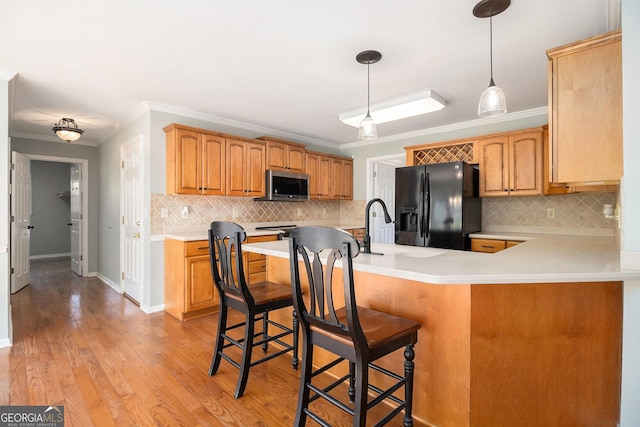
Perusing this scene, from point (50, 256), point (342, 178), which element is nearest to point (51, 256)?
point (50, 256)

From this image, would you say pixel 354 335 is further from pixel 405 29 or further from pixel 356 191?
pixel 356 191

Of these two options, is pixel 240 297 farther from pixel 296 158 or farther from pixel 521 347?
pixel 296 158

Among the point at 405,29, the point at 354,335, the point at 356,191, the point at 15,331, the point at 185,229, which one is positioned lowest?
the point at 15,331

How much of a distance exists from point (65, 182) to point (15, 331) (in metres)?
5.66

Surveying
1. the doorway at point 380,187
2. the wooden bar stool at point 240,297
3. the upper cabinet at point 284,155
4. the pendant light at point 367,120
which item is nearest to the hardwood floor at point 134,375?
the wooden bar stool at point 240,297

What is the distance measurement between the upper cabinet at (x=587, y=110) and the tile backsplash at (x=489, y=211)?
2.32m

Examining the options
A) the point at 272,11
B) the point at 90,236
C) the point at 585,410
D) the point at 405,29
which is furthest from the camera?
the point at 90,236

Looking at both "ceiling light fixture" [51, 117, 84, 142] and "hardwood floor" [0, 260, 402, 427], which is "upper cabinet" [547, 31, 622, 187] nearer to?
"hardwood floor" [0, 260, 402, 427]

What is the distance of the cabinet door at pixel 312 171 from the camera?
16.0 ft

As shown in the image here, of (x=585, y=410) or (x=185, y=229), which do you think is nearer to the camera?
(x=585, y=410)

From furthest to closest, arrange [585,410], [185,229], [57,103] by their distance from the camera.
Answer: [185,229] < [57,103] < [585,410]

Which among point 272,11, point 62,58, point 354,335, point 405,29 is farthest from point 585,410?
point 62,58

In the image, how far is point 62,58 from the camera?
2.45 metres

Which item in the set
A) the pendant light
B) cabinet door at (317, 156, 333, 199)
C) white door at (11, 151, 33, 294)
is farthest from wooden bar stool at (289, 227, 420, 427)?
white door at (11, 151, 33, 294)
